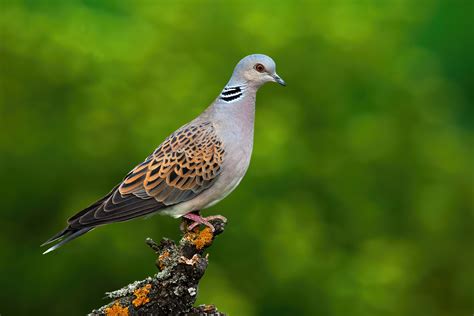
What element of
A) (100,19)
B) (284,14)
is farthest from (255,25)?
(100,19)

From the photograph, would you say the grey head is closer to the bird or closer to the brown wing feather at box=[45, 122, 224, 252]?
the bird

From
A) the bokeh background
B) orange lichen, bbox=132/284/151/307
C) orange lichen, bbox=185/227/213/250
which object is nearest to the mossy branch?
orange lichen, bbox=132/284/151/307

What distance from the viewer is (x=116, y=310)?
219 inches

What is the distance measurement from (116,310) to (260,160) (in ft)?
20.9

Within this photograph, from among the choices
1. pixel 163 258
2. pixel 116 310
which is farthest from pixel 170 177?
pixel 116 310

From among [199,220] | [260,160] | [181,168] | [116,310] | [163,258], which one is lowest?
[116,310]

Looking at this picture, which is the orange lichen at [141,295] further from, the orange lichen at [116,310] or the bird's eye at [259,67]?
the bird's eye at [259,67]

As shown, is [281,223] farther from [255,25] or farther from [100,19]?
[100,19]

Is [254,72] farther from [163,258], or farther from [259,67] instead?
[163,258]

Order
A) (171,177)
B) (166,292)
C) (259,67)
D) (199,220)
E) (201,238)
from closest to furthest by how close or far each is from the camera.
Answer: (166,292), (201,238), (199,220), (259,67), (171,177)

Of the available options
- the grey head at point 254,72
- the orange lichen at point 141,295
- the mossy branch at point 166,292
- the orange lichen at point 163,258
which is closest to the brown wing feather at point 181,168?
the grey head at point 254,72

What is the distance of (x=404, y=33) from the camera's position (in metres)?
15.5

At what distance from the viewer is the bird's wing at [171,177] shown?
6848 millimetres

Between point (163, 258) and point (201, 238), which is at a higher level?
point (201, 238)
